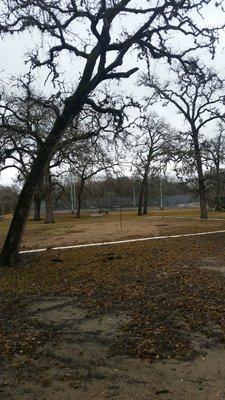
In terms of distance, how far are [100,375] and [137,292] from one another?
3980mm

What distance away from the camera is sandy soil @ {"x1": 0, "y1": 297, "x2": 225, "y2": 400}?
15.4 ft

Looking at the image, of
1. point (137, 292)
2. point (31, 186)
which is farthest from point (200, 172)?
point (137, 292)

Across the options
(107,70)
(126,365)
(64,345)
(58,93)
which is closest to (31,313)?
(64,345)

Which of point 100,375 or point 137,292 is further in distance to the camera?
point 137,292

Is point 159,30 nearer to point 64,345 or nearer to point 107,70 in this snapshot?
point 107,70

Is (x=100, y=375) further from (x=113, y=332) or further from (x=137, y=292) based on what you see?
(x=137, y=292)

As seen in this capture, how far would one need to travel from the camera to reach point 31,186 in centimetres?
1259

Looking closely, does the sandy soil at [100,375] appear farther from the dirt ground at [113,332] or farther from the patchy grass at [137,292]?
the patchy grass at [137,292]

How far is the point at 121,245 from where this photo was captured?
1761cm

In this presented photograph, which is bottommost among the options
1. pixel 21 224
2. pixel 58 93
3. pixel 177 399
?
pixel 177 399

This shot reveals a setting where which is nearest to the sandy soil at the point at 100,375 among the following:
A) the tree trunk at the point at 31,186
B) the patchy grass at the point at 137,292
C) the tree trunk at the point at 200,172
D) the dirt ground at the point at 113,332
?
the dirt ground at the point at 113,332

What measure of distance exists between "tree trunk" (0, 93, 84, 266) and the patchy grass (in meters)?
0.61

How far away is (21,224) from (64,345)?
6.90m

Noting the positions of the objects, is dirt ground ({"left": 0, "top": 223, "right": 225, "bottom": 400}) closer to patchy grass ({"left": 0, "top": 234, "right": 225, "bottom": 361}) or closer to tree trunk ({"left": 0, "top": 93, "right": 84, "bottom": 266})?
patchy grass ({"left": 0, "top": 234, "right": 225, "bottom": 361})
